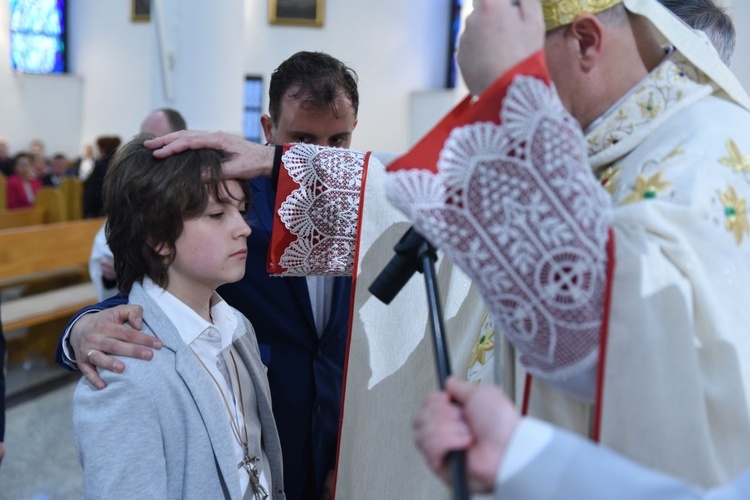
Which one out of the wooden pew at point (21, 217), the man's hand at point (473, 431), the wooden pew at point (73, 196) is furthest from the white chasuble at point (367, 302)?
the wooden pew at point (73, 196)

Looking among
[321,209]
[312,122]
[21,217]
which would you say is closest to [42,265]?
[21,217]

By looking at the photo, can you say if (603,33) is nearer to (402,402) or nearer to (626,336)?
(626,336)

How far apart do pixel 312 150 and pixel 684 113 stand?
2.51 ft

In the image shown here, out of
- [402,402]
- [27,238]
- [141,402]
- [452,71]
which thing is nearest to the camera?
[141,402]

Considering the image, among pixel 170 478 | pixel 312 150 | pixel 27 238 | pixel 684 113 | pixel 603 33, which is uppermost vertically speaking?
pixel 603 33

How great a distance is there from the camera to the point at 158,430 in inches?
52.2

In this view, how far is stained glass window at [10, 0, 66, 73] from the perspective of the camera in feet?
49.3

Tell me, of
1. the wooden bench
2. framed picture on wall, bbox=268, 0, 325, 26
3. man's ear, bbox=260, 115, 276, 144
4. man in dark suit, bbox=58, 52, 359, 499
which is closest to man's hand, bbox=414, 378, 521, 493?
man in dark suit, bbox=58, 52, 359, 499

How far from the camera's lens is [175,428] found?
4.46 feet

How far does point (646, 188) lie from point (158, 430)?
865 mm

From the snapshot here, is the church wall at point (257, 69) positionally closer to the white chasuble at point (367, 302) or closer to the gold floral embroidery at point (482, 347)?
the white chasuble at point (367, 302)

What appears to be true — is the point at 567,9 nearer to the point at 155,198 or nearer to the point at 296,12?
the point at 155,198

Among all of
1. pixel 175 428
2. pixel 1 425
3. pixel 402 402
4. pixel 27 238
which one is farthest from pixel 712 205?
pixel 27 238

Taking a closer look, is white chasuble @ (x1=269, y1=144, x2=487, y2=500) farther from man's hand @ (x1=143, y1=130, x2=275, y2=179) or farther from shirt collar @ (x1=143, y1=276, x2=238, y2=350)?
shirt collar @ (x1=143, y1=276, x2=238, y2=350)
